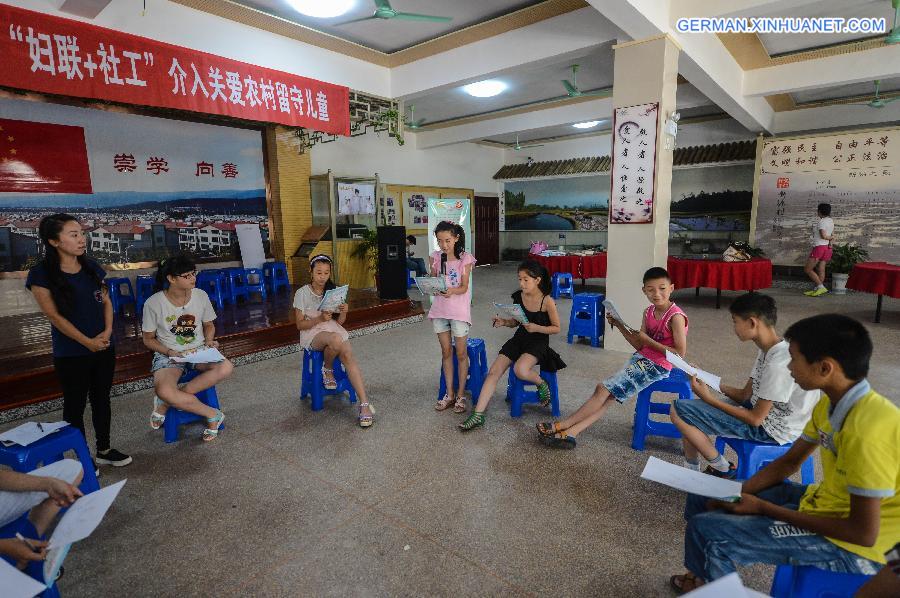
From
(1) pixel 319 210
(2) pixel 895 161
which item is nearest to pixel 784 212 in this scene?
(2) pixel 895 161

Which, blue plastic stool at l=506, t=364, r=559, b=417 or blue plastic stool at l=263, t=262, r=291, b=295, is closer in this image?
blue plastic stool at l=506, t=364, r=559, b=417

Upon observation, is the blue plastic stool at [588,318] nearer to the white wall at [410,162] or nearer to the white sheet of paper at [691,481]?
the white sheet of paper at [691,481]

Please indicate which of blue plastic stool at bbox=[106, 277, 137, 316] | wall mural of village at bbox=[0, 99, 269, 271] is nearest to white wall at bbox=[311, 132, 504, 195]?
wall mural of village at bbox=[0, 99, 269, 271]

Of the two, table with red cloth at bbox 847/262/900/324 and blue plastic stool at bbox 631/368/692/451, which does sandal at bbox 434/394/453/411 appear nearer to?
blue plastic stool at bbox 631/368/692/451

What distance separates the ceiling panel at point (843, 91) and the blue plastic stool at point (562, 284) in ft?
15.9

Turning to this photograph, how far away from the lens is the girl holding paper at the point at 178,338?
2.89 metres

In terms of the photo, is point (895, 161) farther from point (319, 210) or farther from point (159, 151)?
point (159, 151)

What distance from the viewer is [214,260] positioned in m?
7.29

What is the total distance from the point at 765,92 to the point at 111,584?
28.4 ft

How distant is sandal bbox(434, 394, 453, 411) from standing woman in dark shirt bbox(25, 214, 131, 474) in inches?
76.1

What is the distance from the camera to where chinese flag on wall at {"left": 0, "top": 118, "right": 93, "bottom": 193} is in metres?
5.40

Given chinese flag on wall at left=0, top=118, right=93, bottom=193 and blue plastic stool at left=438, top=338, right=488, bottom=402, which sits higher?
chinese flag on wall at left=0, top=118, right=93, bottom=193

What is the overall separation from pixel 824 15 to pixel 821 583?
612cm

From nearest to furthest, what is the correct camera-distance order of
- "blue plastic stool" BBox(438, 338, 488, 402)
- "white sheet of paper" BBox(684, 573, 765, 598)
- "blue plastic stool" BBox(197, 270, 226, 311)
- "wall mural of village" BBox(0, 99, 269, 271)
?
"white sheet of paper" BBox(684, 573, 765, 598)
"blue plastic stool" BBox(438, 338, 488, 402)
"wall mural of village" BBox(0, 99, 269, 271)
"blue plastic stool" BBox(197, 270, 226, 311)
